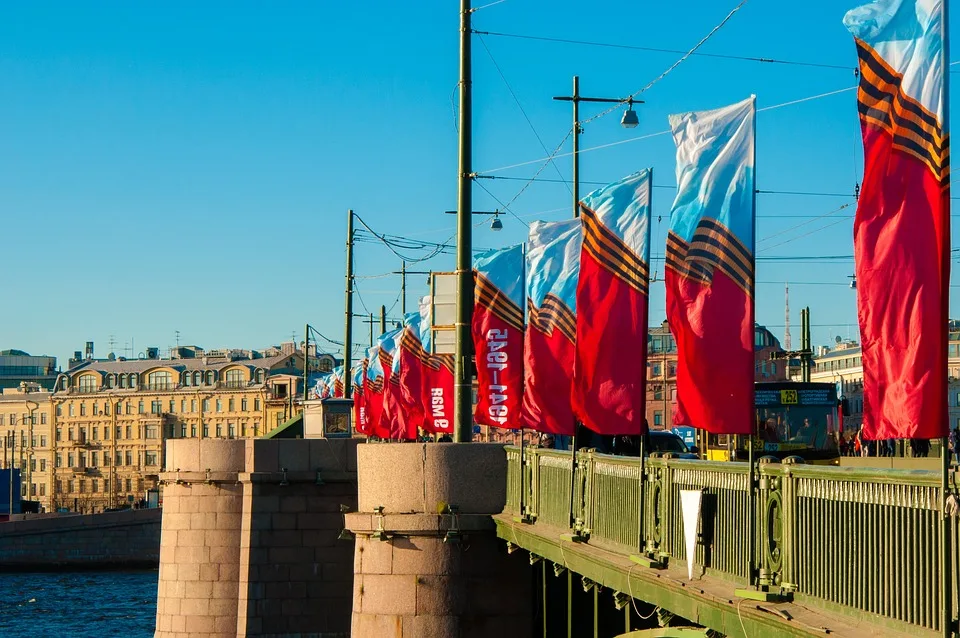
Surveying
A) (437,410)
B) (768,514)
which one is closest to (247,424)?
(437,410)

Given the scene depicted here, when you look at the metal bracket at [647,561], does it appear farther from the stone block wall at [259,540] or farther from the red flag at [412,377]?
the red flag at [412,377]

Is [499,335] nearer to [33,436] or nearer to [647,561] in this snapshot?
[647,561]

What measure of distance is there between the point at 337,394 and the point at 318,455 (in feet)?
112

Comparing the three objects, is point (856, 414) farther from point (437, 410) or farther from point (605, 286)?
point (605, 286)

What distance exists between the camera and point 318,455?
31578 mm

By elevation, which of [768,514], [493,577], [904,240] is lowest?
[493,577]

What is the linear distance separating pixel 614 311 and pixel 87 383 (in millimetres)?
155603

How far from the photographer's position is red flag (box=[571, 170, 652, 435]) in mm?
16312

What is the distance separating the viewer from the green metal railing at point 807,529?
29.6 ft

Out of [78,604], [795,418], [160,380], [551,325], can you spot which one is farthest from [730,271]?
[160,380]

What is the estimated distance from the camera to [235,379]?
159000mm

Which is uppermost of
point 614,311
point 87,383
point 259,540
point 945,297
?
point 87,383

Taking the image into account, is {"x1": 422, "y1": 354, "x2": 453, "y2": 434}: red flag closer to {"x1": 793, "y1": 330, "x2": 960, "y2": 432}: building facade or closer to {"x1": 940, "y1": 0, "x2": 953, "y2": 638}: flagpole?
{"x1": 940, "y1": 0, "x2": 953, "y2": 638}: flagpole

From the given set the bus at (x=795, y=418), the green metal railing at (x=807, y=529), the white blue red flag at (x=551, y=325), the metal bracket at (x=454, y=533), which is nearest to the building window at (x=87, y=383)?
the bus at (x=795, y=418)
